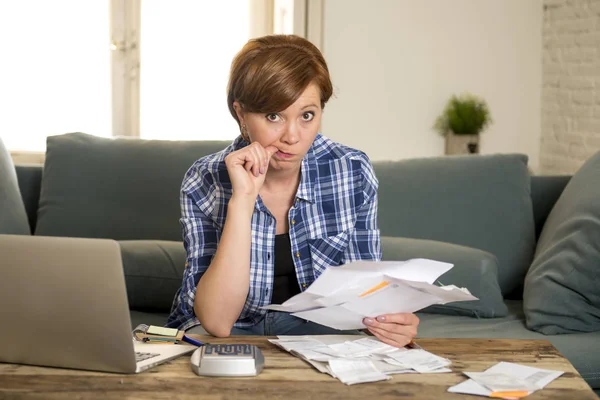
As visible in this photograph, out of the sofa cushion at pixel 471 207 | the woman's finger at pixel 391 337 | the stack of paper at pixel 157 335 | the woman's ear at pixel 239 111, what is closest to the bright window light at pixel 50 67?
the sofa cushion at pixel 471 207

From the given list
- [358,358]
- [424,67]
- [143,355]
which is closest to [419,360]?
[358,358]

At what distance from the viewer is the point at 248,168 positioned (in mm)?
1601

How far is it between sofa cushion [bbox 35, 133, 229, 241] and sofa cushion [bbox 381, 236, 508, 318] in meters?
0.75

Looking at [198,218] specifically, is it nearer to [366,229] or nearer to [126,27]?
[366,229]

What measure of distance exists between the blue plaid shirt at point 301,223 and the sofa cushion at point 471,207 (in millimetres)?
728

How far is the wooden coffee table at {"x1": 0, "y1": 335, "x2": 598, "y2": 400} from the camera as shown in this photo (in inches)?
41.7

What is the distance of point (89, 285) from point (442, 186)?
1697 millimetres

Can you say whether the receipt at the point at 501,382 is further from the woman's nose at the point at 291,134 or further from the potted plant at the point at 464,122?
the potted plant at the point at 464,122

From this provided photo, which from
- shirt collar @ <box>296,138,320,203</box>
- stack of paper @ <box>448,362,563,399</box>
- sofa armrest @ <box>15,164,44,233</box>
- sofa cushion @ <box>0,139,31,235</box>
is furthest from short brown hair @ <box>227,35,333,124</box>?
sofa armrest @ <box>15,164,44,233</box>

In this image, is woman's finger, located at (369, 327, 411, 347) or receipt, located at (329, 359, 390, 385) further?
woman's finger, located at (369, 327, 411, 347)

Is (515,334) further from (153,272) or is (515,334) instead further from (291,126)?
(153,272)

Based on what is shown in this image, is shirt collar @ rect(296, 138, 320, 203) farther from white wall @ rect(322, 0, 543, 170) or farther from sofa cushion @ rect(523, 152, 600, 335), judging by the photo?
white wall @ rect(322, 0, 543, 170)

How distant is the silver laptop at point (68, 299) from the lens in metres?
1.04

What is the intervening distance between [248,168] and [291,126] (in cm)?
12
